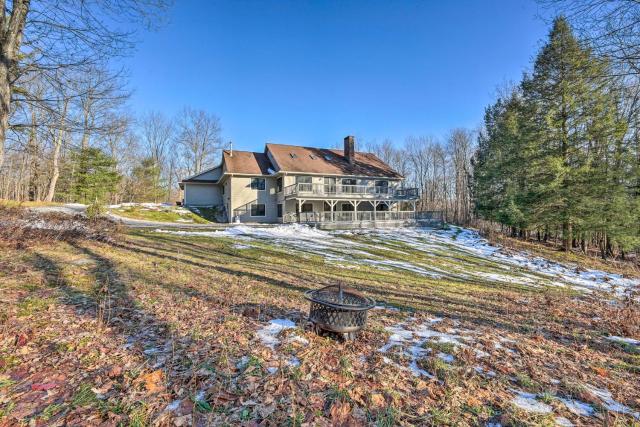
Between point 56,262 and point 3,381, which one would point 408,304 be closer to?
point 3,381

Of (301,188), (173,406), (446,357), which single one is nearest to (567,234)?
(301,188)

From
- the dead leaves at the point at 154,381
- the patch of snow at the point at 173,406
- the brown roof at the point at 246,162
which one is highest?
the brown roof at the point at 246,162

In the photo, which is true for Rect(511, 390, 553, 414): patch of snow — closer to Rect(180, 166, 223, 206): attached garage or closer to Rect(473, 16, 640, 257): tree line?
Rect(473, 16, 640, 257): tree line

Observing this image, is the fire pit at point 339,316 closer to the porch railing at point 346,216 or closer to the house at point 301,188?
the house at point 301,188

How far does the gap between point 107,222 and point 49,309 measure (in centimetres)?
730

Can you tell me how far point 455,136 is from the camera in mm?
41281

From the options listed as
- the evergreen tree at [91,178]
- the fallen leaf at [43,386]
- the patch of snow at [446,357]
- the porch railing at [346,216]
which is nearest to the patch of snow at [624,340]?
the patch of snow at [446,357]

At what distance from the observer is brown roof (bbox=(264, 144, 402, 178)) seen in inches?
1007

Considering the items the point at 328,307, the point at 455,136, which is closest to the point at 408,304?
the point at 328,307

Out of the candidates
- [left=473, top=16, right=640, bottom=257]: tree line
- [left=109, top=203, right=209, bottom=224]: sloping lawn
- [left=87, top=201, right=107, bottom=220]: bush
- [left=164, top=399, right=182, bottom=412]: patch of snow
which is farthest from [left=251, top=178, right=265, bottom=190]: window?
[left=164, top=399, right=182, bottom=412]: patch of snow

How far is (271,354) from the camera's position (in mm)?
3107

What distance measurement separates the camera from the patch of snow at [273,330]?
11.2 feet

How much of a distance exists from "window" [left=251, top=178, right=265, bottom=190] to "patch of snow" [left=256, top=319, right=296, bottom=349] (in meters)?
22.5

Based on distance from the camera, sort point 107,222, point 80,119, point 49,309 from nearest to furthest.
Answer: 1. point 49,309
2. point 80,119
3. point 107,222
